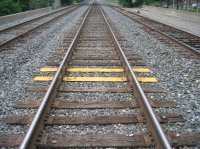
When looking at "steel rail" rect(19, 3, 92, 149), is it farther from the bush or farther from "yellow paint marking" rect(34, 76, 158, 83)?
the bush

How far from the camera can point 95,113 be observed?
5.09 meters

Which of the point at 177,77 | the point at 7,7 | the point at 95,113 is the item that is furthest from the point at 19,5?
the point at 95,113

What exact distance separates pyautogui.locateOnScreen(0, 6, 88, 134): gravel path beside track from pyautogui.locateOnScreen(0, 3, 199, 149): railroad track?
23cm

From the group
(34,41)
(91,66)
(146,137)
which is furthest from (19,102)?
(34,41)

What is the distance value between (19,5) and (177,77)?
25915 millimetres

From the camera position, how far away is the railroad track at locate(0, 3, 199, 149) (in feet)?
13.5

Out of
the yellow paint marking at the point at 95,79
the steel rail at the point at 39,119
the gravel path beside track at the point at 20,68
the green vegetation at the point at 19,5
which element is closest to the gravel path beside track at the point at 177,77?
the yellow paint marking at the point at 95,79

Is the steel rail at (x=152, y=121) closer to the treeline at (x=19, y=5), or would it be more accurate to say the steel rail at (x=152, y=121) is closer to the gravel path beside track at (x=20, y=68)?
the gravel path beside track at (x=20, y=68)

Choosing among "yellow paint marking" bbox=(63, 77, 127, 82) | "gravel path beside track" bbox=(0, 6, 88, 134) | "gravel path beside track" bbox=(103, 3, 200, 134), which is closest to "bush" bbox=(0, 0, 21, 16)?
"gravel path beside track" bbox=(0, 6, 88, 134)

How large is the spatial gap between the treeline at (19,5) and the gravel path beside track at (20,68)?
43.8 feet

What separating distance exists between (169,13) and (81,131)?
2985 cm

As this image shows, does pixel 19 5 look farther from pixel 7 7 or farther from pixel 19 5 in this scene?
pixel 7 7

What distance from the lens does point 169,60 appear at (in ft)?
30.0

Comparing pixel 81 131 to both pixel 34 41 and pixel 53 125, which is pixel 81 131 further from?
pixel 34 41
